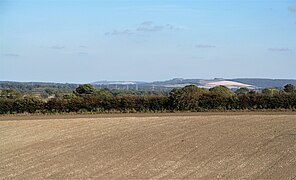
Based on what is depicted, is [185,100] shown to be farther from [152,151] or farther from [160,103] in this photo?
[152,151]

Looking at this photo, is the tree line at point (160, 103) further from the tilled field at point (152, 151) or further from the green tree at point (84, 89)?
the green tree at point (84, 89)

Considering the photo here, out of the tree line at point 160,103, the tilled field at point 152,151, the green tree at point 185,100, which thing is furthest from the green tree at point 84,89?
the tilled field at point 152,151

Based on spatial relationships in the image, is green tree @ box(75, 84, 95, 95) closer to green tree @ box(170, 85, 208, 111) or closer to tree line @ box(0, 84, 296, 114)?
tree line @ box(0, 84, 296, 114)

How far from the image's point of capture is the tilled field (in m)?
15.0

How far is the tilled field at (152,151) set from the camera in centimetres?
1498

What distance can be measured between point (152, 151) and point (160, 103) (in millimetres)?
26523

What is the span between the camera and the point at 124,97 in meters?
46.4

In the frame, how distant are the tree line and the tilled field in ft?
42.4

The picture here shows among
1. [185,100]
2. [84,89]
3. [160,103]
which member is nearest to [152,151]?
[185,100]

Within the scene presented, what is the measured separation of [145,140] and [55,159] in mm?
6328

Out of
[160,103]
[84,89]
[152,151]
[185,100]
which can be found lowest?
[152,151]

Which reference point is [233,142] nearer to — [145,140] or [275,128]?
[145,140]

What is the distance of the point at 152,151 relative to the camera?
777 inches

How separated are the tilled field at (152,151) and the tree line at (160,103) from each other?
508 inches
